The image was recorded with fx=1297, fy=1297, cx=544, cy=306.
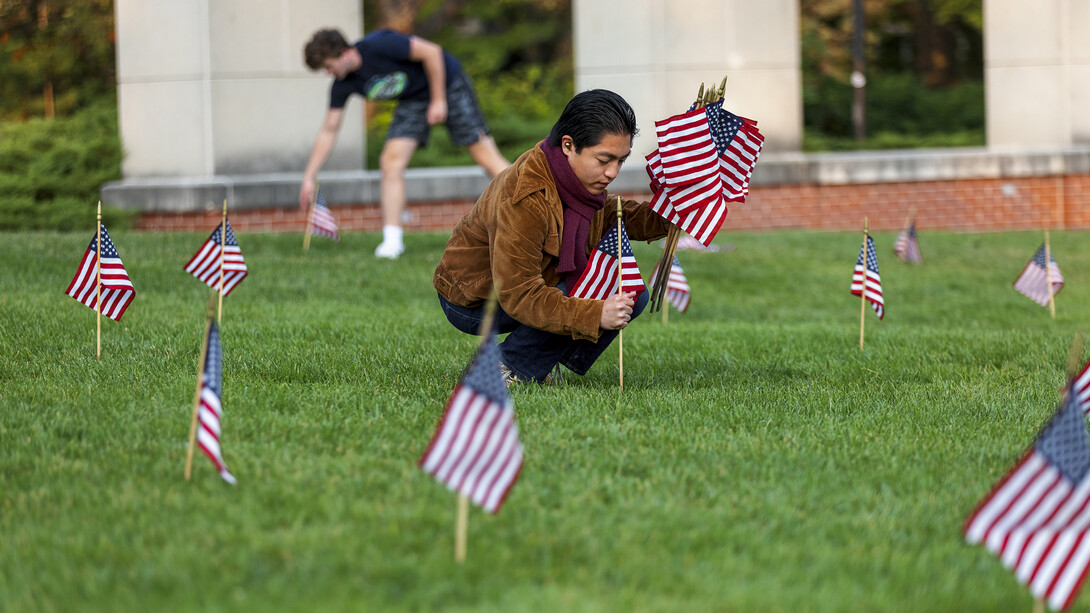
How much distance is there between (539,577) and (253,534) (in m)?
0.84

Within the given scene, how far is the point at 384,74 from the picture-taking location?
10.4 m

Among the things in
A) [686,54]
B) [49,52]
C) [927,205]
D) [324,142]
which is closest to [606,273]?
[324,142]

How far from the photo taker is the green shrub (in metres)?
13.2

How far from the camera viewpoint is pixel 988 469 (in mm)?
4543

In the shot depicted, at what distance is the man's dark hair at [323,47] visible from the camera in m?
9.97

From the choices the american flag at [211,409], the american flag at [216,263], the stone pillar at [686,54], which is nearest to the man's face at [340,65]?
the american flag at [216,263]

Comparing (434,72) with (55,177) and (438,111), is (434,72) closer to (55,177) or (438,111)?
(438,111)

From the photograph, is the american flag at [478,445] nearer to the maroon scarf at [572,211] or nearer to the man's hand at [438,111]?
the maroon scarf at [572,211]

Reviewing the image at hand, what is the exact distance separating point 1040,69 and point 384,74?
892 centimetres

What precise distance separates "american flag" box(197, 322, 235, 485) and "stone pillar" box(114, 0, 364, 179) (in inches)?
397

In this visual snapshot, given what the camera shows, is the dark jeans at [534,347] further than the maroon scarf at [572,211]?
Yes

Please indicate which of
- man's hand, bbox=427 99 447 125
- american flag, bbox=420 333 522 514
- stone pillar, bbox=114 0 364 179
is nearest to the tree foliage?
stone pillar, bbox=114 0 364 179

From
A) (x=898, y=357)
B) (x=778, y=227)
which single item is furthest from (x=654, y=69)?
(x=898, y=357)

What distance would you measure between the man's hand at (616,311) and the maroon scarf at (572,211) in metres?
0.43
